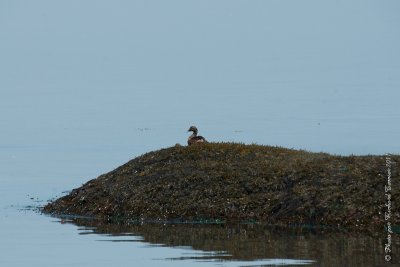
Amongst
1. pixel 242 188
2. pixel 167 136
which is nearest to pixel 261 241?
pixel 242 188

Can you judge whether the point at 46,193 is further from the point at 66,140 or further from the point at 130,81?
the point at 130,81

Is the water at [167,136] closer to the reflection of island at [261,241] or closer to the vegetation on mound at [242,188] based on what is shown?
the reflection of island at [261,241]

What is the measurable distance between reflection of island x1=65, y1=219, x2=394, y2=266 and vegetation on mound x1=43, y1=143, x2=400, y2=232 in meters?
0.99

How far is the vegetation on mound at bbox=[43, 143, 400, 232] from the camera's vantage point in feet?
129

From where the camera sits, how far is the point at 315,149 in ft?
233

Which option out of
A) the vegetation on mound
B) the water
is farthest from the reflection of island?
the vegetation on mound

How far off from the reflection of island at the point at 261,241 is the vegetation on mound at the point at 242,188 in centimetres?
99

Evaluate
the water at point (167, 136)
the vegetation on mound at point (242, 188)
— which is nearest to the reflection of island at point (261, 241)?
the water at point (167, 136)

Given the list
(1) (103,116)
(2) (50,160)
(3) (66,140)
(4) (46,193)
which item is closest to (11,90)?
(1) (103,116)

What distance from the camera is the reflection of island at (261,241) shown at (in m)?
33.9

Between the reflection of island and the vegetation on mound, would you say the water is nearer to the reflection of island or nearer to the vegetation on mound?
the reflection of island

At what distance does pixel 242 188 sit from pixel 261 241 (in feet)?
16.1

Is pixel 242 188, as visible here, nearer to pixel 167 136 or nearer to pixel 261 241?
pixel 261 241

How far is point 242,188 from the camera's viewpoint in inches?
1635
